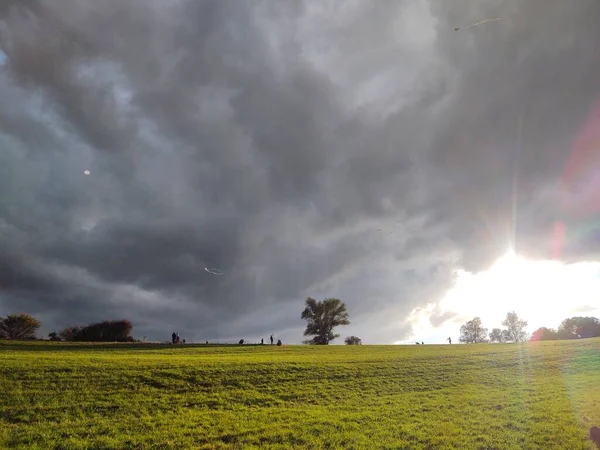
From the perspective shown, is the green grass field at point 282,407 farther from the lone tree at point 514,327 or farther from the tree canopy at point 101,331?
the lone tree at point 514,327

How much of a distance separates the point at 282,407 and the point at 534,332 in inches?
7270

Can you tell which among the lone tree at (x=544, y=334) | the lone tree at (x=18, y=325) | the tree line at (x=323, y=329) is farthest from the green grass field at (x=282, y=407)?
the lone tree at (x=544, y=334)

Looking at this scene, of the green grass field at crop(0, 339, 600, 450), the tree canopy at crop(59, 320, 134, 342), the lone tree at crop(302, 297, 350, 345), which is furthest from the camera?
the lone tree at crop(302, 297, 350, 345)

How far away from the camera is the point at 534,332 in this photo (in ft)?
574

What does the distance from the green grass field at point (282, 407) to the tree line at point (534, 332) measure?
426ft

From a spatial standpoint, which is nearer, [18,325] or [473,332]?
[18,325]

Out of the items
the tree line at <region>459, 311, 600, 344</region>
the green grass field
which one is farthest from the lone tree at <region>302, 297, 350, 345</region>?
the green grass field

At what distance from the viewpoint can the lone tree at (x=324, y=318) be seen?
134 m

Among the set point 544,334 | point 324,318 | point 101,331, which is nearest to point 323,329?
point 324,318

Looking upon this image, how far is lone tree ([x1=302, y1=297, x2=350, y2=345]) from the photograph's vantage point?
438ft

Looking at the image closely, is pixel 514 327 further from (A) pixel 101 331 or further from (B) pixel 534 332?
Answer: (A) pixel 101 331

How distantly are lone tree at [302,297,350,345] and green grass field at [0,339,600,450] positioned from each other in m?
97.2

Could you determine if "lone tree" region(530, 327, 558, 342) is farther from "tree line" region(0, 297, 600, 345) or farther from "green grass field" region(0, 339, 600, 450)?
"green grass field" region(0, 339, 600, 450)

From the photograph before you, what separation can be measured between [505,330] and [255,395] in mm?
181876
